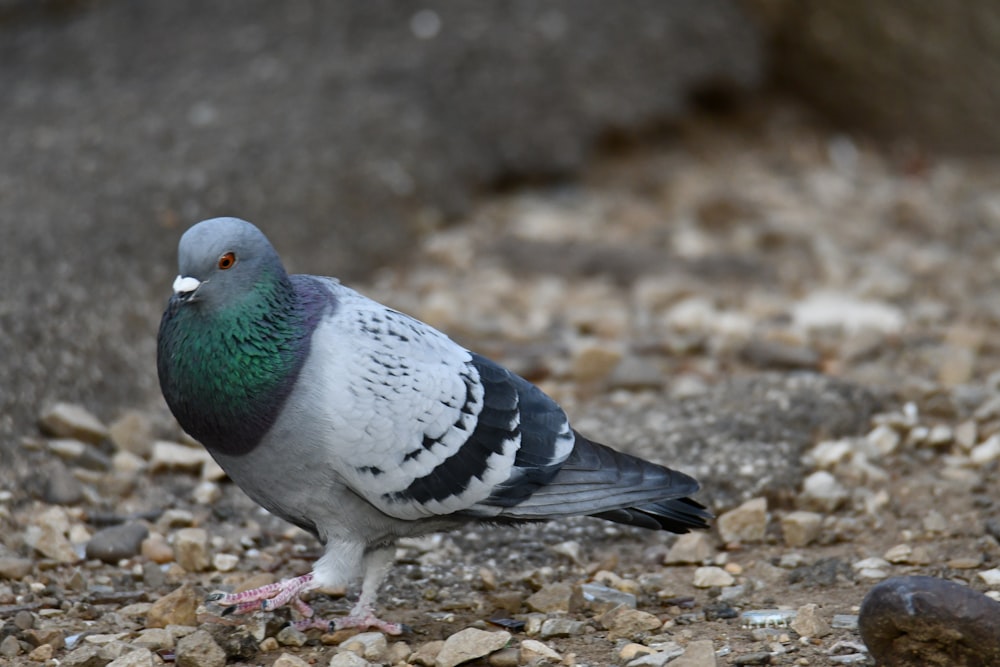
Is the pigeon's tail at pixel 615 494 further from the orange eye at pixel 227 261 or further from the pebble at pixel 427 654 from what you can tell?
the orange eye at pixel 227 261

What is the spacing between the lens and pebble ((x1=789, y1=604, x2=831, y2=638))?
10.7ft

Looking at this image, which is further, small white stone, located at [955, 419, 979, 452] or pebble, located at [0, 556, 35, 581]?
small white stone, located at [955, 419, 979, 452]

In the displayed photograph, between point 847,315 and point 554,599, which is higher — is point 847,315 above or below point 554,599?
above

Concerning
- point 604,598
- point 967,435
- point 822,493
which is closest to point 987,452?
point 967,435

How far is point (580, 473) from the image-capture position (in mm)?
3484

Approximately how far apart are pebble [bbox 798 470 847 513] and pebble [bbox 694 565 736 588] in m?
0.54

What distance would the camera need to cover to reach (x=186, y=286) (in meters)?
3.15

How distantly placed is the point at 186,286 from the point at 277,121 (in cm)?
372

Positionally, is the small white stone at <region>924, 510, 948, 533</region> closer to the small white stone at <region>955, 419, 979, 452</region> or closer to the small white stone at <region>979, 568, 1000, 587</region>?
the small white stone at <region>979, 568, 1000, 587</region>

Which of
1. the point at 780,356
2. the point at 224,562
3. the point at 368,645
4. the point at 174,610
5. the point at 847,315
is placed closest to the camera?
the point at 368,645

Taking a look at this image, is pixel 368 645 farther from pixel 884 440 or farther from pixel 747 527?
pixel 884 440

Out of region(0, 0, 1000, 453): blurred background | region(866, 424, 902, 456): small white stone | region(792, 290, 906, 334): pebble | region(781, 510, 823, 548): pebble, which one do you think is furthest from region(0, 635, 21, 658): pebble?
region(792, 290, 906, 334): pebble

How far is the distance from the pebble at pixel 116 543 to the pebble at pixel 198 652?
71cm

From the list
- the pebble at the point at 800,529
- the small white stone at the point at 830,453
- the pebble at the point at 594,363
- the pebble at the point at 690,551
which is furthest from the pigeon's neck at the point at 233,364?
the pebble at the point at 594,363
